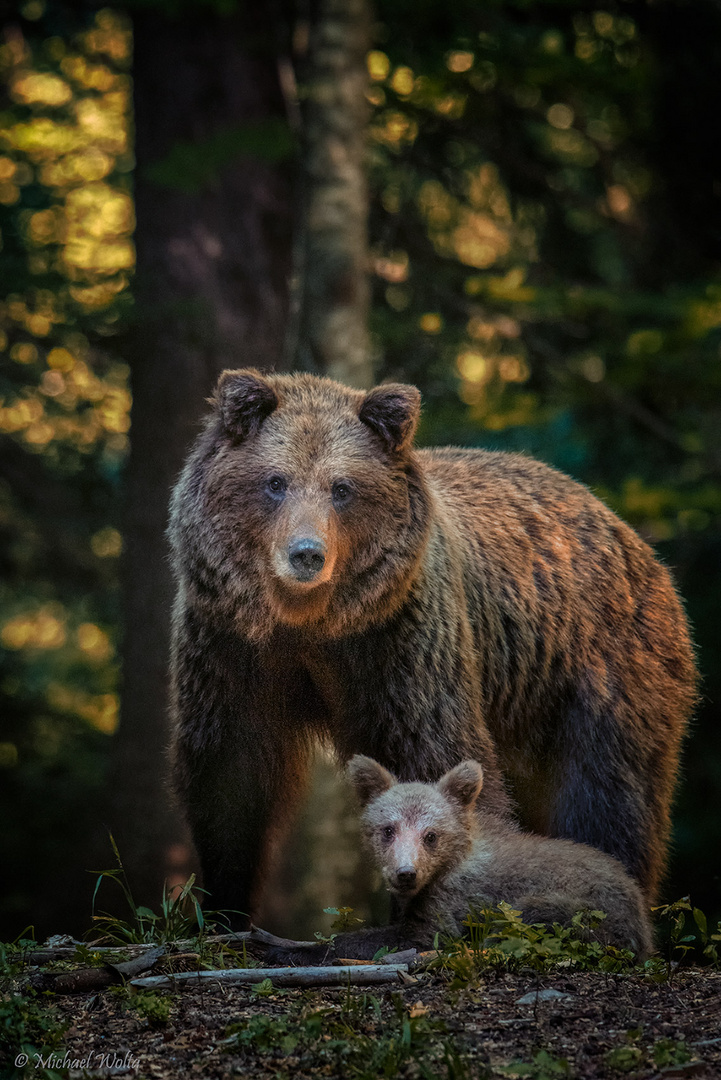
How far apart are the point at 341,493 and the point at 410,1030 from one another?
230 centimetres

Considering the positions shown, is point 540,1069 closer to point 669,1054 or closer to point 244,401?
point 669,1054

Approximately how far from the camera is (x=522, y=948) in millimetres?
3955

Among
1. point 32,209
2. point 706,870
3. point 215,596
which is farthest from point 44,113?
point 706,870

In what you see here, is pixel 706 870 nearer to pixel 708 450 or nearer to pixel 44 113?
pixel 708 450

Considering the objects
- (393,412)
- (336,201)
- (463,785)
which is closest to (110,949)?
(463,785)

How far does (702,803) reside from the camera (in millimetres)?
10086

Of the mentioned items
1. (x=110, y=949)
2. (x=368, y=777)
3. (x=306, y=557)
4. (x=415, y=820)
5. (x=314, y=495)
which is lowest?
(x=110, y=949)

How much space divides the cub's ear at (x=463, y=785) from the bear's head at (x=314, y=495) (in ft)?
2.54

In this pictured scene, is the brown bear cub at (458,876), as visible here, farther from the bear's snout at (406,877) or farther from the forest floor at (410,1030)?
the forest floor at (410,1030)

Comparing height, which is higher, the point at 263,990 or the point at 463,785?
the point at 463,785

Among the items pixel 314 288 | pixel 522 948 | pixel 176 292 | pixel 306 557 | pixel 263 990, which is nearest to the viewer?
pixel 263 990

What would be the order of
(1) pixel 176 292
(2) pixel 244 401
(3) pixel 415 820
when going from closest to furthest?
(3) pixel 415 820 → (2) pixel 244 401 → (1) pixel 176 292

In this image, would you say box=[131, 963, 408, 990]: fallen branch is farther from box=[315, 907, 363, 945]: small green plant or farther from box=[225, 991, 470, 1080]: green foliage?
box=[315, 907, 363, 945]: small green plant

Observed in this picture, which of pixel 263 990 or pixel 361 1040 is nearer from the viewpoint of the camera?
pixel 361 1040
